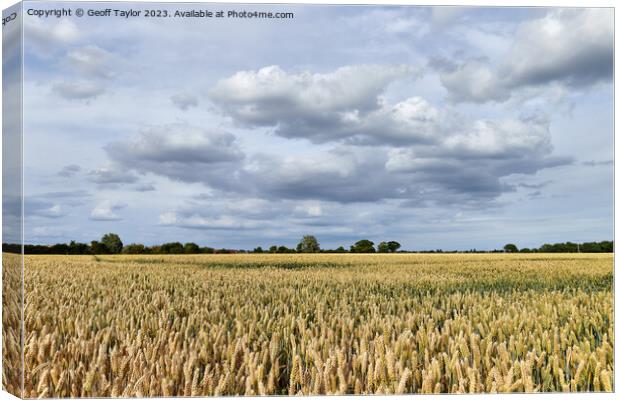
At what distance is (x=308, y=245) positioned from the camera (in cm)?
415

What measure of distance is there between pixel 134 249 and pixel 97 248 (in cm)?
26

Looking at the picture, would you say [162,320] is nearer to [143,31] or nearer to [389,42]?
[143,31]

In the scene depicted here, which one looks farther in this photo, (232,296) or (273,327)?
(232,296)

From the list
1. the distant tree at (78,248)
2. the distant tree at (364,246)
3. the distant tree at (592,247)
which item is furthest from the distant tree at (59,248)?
the distant tree at (592,247)

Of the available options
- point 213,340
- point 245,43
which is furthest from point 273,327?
point 245,43

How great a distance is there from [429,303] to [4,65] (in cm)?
343

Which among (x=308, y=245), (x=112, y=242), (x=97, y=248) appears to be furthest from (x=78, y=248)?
(x=308, y=245)

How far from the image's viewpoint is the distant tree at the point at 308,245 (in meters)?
4.01

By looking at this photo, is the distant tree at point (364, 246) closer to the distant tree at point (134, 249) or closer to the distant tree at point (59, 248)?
the distant tree at point (134, 249)

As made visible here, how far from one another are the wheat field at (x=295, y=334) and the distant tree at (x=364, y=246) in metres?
0.39

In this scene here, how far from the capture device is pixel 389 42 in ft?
12.9

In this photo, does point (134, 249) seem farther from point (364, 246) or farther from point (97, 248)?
point (364, 246)

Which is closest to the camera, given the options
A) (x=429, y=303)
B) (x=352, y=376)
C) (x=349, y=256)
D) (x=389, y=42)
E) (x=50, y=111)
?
(x=352, y=376)

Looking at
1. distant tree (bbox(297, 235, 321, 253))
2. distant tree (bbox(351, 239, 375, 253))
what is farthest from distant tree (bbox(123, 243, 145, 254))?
distant tree (bbox(351, 239, 375, 253))
